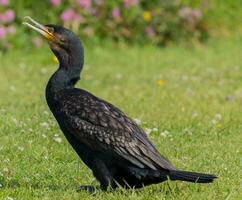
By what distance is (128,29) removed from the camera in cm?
1462

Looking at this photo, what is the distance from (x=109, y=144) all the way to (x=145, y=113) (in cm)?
337

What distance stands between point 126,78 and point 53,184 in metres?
5.61

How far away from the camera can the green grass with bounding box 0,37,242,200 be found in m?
6.38

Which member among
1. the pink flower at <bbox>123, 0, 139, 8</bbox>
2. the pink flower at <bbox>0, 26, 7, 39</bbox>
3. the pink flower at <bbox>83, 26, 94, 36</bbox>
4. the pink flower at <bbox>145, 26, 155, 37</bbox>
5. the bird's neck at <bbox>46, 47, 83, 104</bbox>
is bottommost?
the pink flower at <bbox>0, 26, 7, 39</bbox>

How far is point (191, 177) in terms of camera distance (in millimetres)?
5918

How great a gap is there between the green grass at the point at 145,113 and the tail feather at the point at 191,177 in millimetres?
136

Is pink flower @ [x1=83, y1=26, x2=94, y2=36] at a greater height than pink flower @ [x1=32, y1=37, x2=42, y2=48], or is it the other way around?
pink flower @ [x1=83, y1=26, x2=94, y2=36]

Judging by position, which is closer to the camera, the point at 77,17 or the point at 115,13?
the point at 77,17

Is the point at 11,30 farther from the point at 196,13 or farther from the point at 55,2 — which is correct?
the point at 196,13

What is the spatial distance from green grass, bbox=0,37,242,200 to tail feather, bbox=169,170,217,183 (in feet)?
0.44

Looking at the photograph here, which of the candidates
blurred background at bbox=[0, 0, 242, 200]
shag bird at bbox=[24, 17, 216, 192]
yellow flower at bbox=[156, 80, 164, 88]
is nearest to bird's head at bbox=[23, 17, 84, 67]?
shag bird at bbox=[24, 17, 216, 192]

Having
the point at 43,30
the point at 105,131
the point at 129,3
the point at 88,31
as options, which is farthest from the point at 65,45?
the point at 129,3

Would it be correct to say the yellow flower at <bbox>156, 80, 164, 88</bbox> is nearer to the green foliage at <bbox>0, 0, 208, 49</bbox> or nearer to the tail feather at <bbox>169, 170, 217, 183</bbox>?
the green foliage at <bbox>0, 0, 208, 49</bbox>

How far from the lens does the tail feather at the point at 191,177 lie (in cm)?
589
